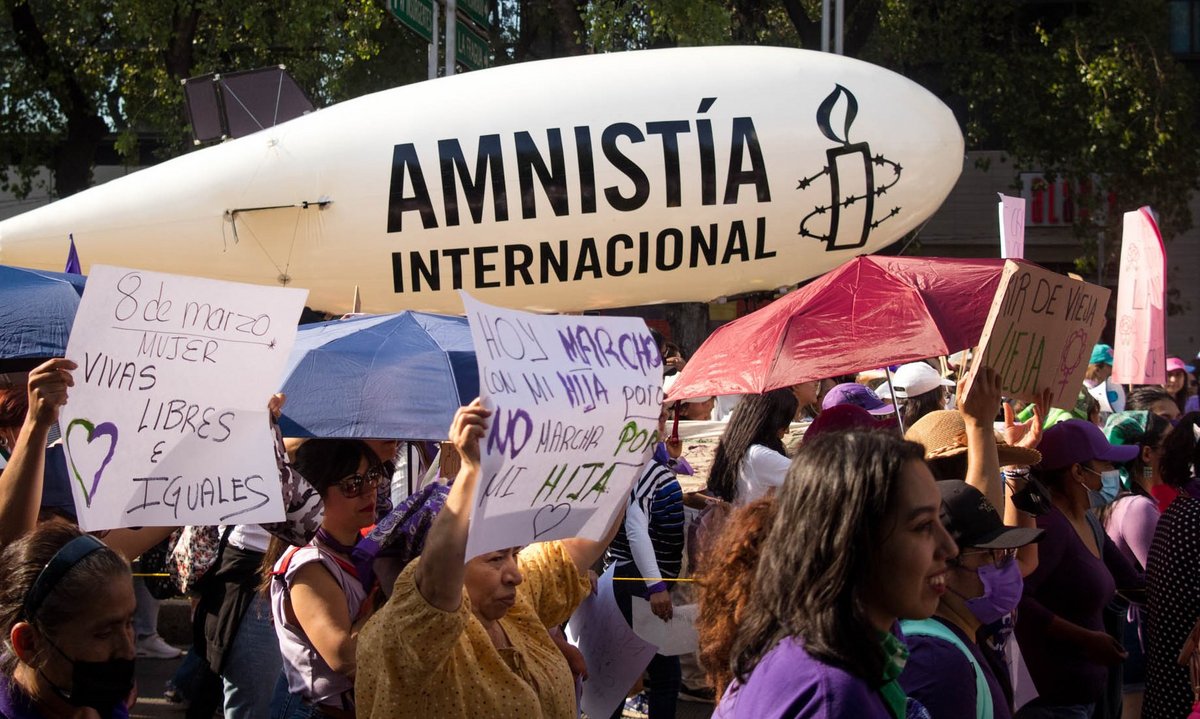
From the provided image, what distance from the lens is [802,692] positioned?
231 cm

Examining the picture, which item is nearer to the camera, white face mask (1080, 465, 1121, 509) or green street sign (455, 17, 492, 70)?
white face mask (1080, 465, 1121, 509)

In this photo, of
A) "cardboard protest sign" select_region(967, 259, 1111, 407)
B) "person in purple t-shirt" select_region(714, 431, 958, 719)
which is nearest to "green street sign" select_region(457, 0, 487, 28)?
"cardboard protest sign" select_region(967, 259, 1111, 407)

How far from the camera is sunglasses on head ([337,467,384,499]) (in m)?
3.83

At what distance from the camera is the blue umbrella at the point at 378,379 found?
15.1 ft

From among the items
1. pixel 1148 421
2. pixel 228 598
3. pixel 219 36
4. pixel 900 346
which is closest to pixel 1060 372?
pixel 900 346

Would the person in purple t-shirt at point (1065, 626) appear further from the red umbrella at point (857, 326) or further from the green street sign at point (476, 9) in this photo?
the green street sign at point (476, 9)

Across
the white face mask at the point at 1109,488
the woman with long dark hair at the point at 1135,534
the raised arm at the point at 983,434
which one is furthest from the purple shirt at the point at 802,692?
the white face mask at the point at 1109,488

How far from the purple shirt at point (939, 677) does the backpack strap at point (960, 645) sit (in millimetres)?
22

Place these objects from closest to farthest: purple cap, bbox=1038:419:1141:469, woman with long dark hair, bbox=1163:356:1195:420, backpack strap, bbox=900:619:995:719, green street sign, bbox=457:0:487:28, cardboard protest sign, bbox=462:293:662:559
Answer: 1. cardboard protest sign, bbox=462:293:662:559
2. backpack strap, bbox=900:619:995:719
3. purple cap, bbox=1038:419:1141:469
4. green street sign, bbox=457:0:487:28
5. woman with long dark hair, bbox=1163:356:1195:420

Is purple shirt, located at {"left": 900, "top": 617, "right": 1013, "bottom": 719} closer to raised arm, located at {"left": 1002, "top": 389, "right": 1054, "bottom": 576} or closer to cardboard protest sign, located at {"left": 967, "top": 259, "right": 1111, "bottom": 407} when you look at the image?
cardboard protest sign, located at {"left": 967, "top": 259, "right": 1111, "bottom": 407}

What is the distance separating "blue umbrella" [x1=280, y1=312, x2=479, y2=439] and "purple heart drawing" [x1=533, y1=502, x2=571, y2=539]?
4.60ft

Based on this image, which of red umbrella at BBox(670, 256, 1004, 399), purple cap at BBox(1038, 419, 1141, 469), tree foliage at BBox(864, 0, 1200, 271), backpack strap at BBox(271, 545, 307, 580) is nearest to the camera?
backpack strap at BBox(271, 545, 307, 580)

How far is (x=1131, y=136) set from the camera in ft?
63.1

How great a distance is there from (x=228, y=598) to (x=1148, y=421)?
4412 mm
